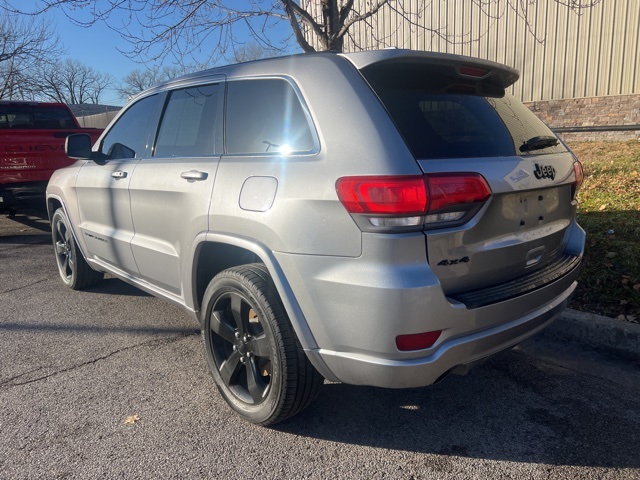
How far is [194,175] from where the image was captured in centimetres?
294

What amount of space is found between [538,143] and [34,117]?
373 inches

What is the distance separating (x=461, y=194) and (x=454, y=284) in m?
0.38

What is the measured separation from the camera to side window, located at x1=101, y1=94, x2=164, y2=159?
12.3 feet

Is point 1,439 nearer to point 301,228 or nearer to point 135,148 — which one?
point 301,228

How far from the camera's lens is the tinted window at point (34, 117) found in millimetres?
9016

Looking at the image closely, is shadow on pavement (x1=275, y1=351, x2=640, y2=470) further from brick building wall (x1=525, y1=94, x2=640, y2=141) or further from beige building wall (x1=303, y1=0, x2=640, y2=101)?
brick building wall (x1=525, y1=94, x2=640, y2=141)

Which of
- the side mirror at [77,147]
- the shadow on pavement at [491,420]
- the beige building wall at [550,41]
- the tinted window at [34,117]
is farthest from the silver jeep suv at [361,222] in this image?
the beige building wall at [550,41]

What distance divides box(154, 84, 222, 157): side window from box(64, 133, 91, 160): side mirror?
919 millimetres

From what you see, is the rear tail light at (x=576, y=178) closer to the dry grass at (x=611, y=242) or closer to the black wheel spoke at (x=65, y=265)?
the dry grass at (x=611, y=242)

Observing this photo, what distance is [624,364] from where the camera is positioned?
335 centimetres

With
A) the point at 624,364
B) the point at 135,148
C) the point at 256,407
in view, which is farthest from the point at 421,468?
the point at 135,148

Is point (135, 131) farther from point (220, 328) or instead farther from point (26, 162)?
point (26, 162)

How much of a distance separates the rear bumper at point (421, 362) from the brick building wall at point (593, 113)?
38.7 feet

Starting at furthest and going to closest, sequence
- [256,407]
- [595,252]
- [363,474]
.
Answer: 1. [595,252]
2. [256,407]
3. [363,474]
